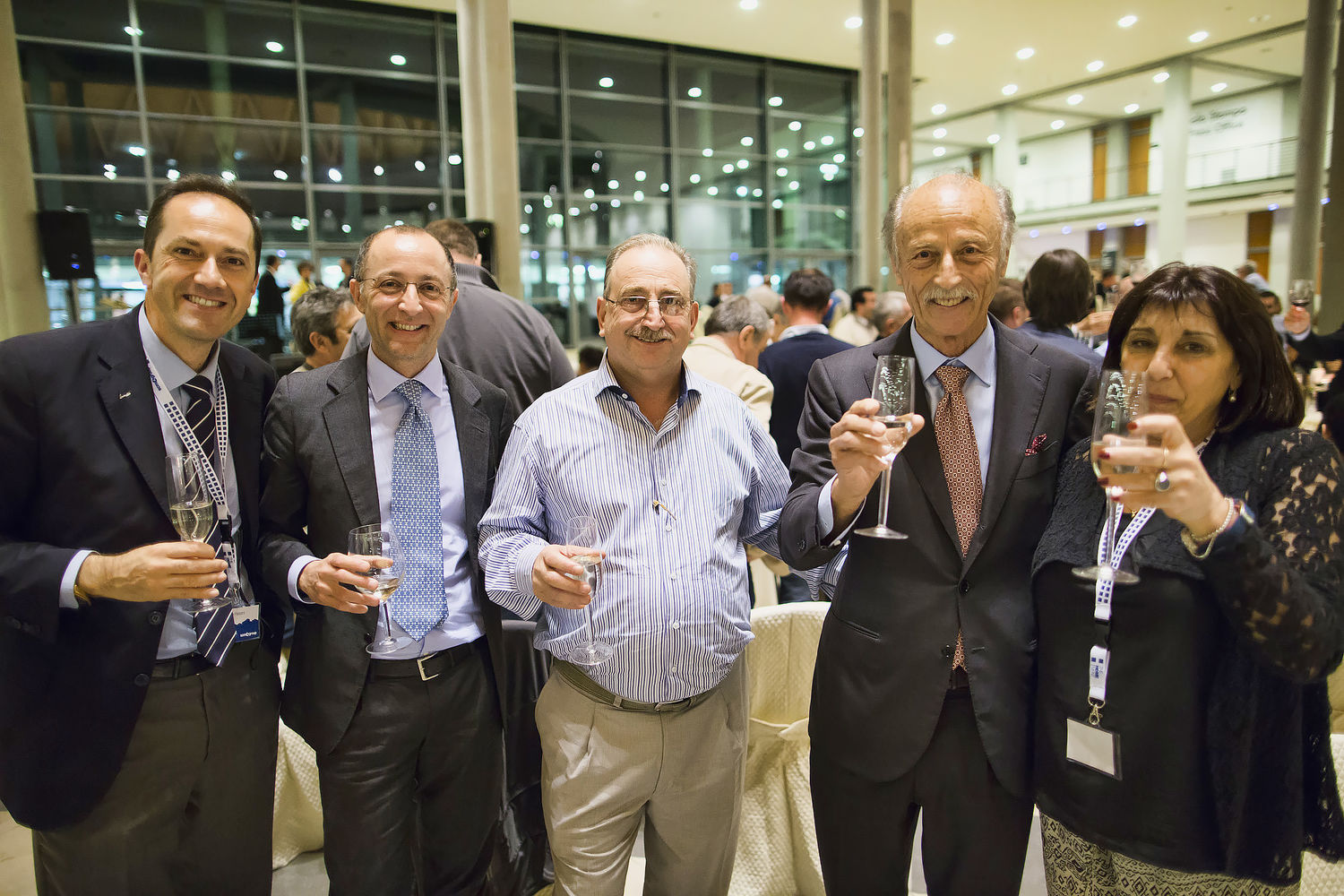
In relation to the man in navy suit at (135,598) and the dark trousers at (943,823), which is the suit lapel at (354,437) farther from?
the dark trousers at (943,823)

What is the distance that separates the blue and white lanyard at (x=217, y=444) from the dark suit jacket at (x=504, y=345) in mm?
1001

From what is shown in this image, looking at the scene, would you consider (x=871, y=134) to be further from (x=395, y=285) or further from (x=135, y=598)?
(x=135, y=598)

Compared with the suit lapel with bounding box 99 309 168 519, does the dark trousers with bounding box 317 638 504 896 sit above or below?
below

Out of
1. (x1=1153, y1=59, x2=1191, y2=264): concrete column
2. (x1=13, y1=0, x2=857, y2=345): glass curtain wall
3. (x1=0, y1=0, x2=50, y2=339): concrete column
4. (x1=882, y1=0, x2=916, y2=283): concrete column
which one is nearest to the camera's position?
A: (x1=0, y1=0, x2=50, y2=339): concrete column

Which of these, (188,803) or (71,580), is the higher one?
(71,580)

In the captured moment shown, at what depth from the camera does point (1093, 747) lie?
1.39 metres

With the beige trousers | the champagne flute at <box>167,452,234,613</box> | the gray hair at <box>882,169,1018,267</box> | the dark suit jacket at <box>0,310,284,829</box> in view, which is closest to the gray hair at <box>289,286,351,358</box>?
the dark suit jacket at <box>0,310,284,829</box>

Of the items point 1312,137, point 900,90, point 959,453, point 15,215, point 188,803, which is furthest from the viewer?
point 1312,137

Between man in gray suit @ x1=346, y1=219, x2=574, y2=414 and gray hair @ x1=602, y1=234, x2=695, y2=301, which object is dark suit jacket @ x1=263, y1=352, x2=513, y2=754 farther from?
man in gray suit @ x1=346, y1=219, x2=574, y2=414

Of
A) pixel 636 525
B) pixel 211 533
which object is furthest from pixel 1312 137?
pixel 211 533

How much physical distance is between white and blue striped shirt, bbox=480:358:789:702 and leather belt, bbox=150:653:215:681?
645 millimetres

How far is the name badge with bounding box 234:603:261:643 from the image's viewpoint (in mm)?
1753

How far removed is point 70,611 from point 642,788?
1199mm

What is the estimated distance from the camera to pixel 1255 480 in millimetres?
1347
